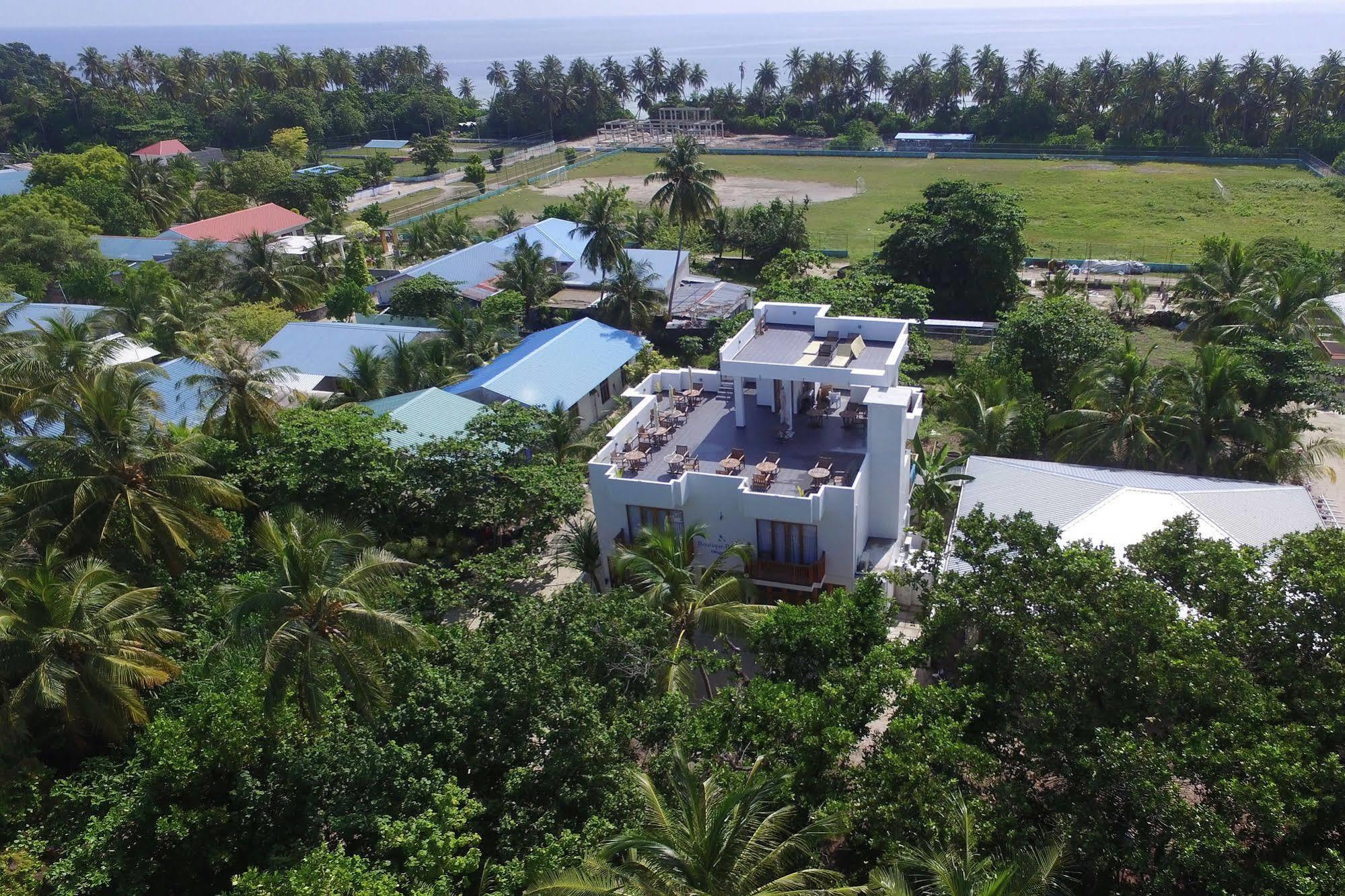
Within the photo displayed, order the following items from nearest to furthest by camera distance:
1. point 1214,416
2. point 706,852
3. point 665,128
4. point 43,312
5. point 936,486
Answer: point 706,852 < point 936,486 < point 1214,416 < point 43,312 < point 665,128

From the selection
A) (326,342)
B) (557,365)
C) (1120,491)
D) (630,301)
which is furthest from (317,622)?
(630,301)

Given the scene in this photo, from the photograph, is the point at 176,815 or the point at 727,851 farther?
the point at 176,815

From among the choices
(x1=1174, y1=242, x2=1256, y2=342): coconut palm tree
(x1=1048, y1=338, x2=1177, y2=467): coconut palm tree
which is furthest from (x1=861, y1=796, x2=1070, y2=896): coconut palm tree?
(x1=1174, y1=242, x2=1256, y2=342): coconut palm tree

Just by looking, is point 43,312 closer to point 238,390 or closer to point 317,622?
point 238,390

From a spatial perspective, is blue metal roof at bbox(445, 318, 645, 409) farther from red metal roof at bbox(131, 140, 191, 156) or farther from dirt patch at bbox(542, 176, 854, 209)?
red metal roof at bbox(131, 140, 191, 156)

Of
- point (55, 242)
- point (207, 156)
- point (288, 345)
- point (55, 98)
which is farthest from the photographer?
point (55, 98)

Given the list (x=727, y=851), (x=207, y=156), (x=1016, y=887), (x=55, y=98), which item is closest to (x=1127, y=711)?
(x=1016, y=887)

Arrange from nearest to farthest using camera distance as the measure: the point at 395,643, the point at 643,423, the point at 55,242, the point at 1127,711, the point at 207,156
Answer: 1. the point at 1127,711
2. the point at 395,643
3. the point at 643,423
4. the point at 55,242
5. the point at 207,156

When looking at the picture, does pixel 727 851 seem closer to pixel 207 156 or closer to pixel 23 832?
pixel 23 832
